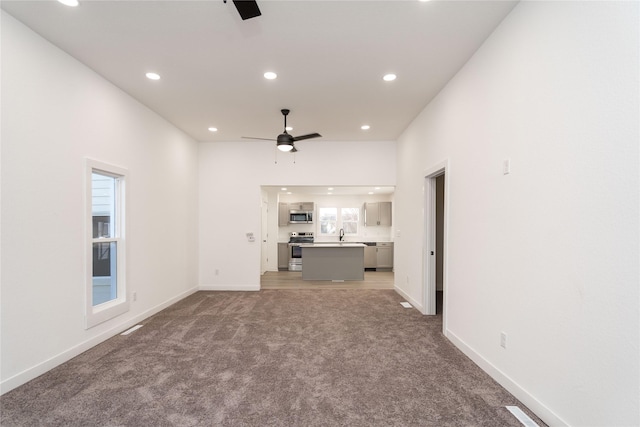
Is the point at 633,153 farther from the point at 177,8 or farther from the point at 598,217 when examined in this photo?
the point at 177,8

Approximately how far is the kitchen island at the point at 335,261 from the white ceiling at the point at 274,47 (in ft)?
12.0

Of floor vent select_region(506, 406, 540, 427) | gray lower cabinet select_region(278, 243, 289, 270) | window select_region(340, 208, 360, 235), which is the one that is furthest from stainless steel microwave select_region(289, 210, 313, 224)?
floor vent select_region(506, 406, 540, 427)

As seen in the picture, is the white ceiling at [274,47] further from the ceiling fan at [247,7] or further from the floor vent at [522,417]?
the floor vent at [522,417]

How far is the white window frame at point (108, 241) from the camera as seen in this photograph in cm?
321

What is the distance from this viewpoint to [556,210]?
6.32 ft

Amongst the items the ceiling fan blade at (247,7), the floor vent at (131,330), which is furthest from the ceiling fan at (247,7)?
the floor vent at (131,330)

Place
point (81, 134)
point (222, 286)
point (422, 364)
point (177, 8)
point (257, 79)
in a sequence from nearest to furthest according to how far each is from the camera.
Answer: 1. point (177, 8)
2. point (422, 364)
3. point (81, 134)
4. point (257, 79)
5. point (222, 286)

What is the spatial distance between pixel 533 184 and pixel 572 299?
78 centimetres

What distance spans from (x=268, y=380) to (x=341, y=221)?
7.80 metres

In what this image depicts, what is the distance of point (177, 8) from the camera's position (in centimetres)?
239

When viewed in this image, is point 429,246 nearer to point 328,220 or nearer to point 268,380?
→ point 268,380

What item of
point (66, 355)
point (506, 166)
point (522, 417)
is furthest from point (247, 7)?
point (66, 355)

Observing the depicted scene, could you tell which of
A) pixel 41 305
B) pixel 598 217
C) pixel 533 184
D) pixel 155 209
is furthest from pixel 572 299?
pixel 155 209

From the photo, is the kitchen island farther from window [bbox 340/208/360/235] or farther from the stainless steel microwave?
window [bbox 340/208/360/235]
